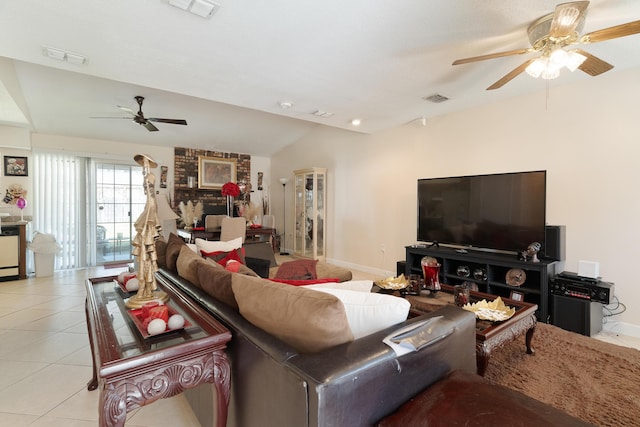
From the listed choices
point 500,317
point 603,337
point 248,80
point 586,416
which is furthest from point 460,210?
point 248,80

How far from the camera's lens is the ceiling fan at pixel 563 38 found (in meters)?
1.65

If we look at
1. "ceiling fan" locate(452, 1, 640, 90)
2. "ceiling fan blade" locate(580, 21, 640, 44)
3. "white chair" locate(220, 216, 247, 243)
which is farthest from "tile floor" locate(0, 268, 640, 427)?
"ceiling fan blade" locate(580, 21, 640, 44)

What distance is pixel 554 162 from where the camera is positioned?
3.17 m

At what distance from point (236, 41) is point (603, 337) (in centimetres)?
407

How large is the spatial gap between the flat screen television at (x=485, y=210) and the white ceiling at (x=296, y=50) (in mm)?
990

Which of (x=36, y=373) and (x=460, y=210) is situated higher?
(x=460, y=210)

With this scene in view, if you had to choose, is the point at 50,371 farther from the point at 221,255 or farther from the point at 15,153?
the point at 15,153

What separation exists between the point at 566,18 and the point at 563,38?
213 millimetres

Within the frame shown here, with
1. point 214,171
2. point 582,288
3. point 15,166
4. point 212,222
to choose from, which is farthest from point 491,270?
point 15,166

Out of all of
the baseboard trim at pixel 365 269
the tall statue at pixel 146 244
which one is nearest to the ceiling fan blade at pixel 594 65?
the tall statue at pixel 146 244

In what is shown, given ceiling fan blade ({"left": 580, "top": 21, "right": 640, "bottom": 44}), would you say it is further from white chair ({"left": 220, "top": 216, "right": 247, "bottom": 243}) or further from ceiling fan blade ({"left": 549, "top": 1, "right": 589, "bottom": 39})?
white chair ({"left": 220, "top": 216, "right": 247, "bottom": 243})

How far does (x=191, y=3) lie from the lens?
5.81 feet

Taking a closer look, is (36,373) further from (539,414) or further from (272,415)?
(539,414)

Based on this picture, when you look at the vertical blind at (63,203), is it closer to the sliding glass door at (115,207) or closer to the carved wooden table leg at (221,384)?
the sliding glass door at (115,207)
